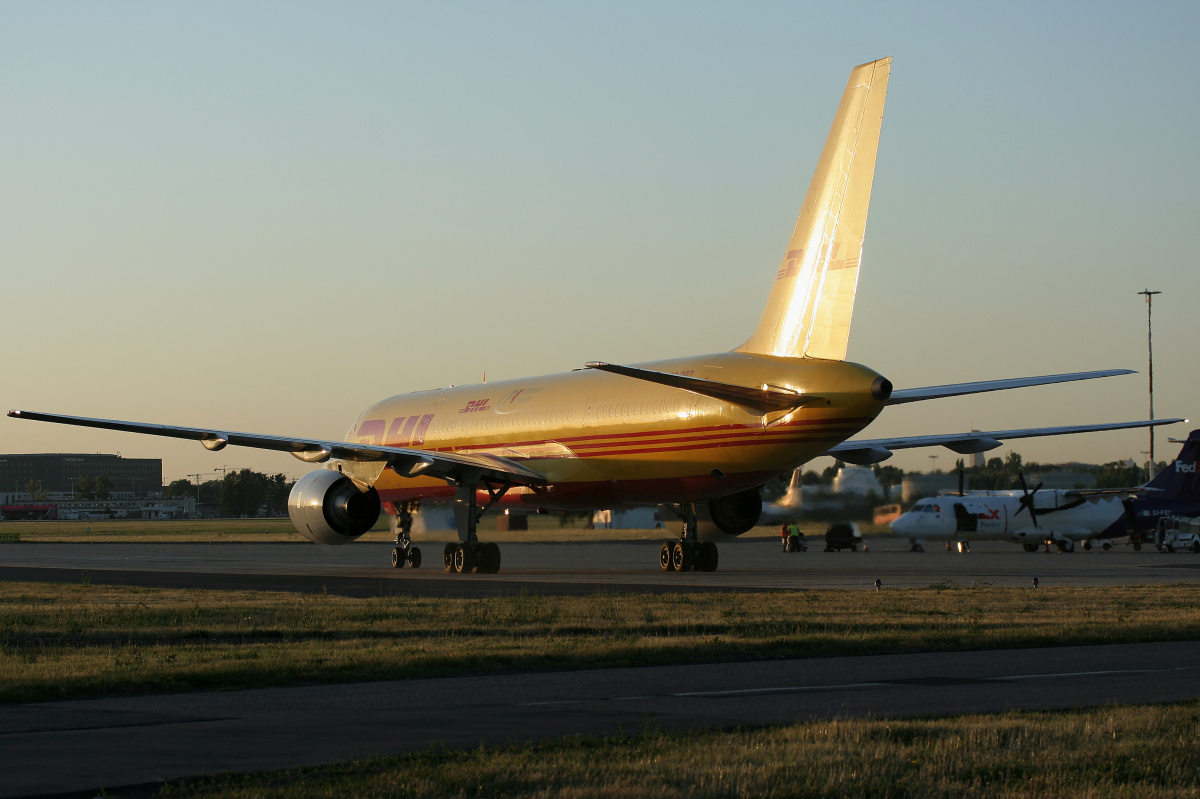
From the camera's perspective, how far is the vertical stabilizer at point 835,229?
2400 centimetres

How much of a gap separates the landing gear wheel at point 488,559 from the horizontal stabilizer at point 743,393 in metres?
8.24

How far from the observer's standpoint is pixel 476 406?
34125 mm

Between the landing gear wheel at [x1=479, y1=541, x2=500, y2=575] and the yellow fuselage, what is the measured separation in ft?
4.94

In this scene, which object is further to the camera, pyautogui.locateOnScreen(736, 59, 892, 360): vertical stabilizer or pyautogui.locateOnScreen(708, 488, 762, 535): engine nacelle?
pyautogui.locateOnScreen(708, 488, 762, 535): engine nacelle

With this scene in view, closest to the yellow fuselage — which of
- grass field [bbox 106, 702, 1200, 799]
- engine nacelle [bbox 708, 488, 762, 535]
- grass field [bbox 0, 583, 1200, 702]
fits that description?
engine nacelle [bbox 708, 488, 762, 535]

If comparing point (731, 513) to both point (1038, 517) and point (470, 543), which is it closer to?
point (470, 543)

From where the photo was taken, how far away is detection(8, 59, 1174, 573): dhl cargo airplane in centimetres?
2402

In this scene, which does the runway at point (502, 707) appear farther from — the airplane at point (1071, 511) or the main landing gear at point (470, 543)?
the airplane at point (1071, 511)

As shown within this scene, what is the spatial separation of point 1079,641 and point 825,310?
10.4m

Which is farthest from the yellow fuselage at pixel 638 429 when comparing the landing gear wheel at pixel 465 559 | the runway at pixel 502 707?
the runway at pixel 502 707

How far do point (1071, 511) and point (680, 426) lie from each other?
101ft

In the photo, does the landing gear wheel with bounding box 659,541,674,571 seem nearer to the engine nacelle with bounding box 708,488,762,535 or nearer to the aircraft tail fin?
the engine nacelle with bounding box 708,488,762,535

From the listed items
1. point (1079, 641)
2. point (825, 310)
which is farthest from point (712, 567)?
point (1079, 641)

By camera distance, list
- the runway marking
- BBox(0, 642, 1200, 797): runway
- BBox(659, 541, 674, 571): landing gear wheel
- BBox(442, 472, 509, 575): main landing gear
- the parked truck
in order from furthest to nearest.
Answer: the parked truck < BBox(659, 541, 674, 571): landing gear wheel < BBox(442, 472, 509, 575): main landing gear < the runway marking < BBox(0, 642, 1200, 797): runway
